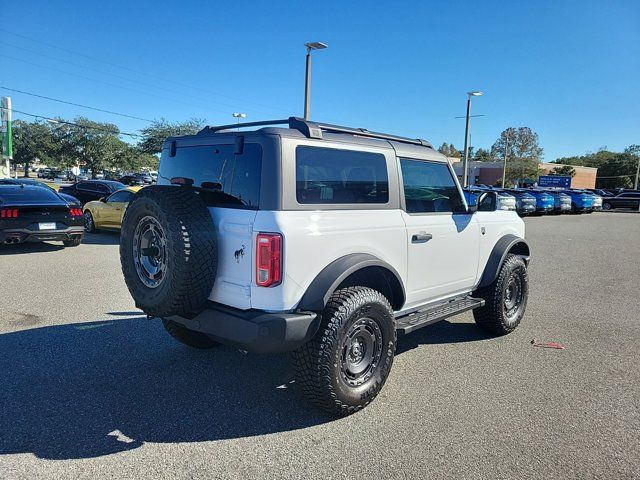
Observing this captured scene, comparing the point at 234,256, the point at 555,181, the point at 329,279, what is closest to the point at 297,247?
the point at 329,279

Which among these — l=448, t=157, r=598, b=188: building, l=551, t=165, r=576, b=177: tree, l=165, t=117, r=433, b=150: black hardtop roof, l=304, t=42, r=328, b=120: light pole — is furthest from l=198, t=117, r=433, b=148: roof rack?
l=551, t=165, r=576, b=177: tree

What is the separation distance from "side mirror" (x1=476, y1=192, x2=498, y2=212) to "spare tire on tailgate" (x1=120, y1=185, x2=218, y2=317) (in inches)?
114

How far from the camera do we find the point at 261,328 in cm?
300

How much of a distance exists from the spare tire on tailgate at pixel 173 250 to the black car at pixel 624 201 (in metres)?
41.3

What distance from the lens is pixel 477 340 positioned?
5.19m

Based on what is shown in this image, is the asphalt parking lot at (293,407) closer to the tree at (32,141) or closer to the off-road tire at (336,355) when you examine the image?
the off-road tire at (336,355)

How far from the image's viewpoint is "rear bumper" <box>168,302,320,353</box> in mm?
3014

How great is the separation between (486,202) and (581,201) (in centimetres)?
3103

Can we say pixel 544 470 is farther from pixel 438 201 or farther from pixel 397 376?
pixel 438 201

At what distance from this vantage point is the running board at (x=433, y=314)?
391cm

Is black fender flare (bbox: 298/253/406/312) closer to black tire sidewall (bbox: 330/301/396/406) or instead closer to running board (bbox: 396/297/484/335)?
black tire sidewall (bbox: 330/301/396/406)

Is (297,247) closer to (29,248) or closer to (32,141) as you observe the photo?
(29,248)

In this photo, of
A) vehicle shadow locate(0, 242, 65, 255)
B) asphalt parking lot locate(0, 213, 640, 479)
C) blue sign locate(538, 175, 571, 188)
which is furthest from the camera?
blue sign locate(538, 175, 571, 188)

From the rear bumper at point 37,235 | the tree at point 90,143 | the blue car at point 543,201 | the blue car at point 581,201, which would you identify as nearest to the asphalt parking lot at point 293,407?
the rear bumper at point 37,235
